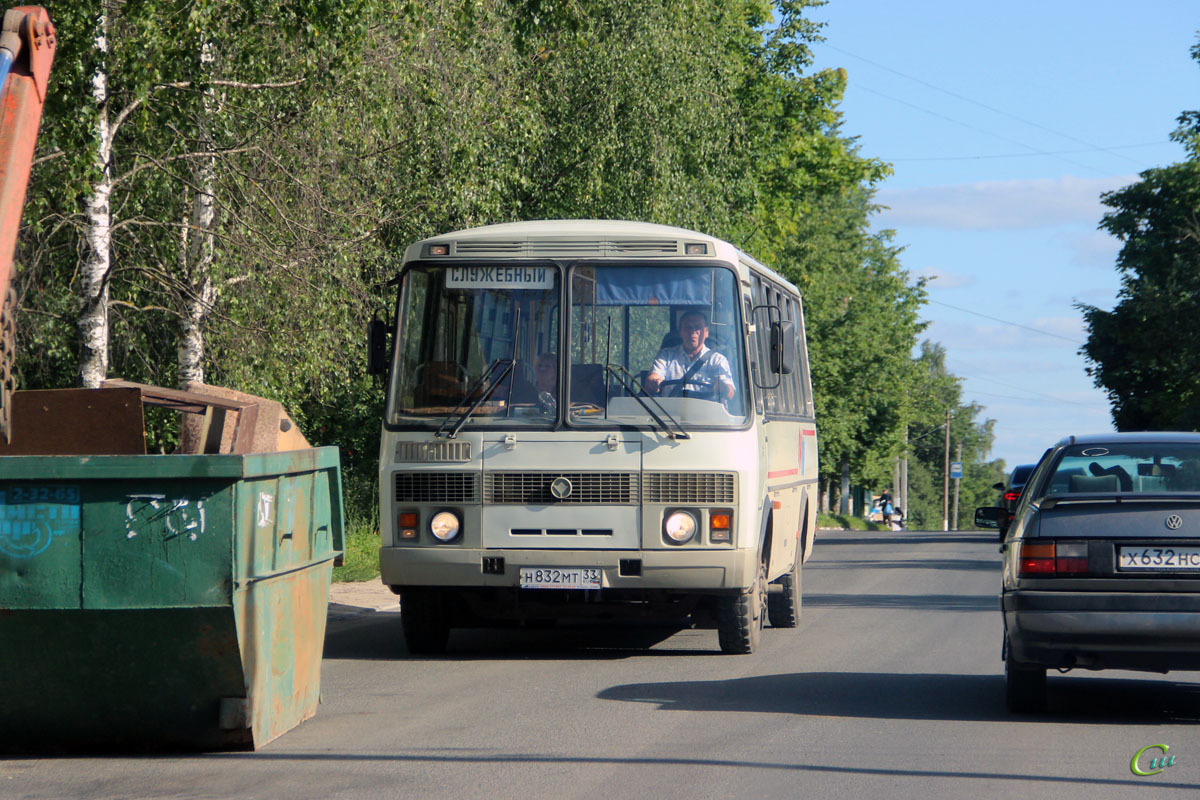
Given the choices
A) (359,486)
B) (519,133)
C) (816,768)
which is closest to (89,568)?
(816,768)

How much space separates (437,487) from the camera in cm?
1112

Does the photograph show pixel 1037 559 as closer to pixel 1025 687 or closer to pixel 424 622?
pixel 1025 687

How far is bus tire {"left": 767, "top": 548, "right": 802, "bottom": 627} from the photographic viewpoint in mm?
14109

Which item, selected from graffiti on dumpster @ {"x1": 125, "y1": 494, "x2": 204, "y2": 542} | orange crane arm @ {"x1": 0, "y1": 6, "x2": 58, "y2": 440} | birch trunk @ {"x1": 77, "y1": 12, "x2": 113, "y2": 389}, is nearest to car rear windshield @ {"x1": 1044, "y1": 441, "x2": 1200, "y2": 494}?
graffiti on dumpster @ {"x1": 125, "y1": 494, "x2": 204, "y2": 542}

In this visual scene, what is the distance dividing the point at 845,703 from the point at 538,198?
1950cm

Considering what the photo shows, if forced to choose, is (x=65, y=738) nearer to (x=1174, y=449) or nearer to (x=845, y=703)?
(x=845, y=703)

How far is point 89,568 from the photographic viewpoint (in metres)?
6.92

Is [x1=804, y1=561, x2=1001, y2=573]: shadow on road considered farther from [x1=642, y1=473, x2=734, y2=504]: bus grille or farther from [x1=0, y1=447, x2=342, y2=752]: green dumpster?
[x1=0, y1=447, x2=342, y2=752]: green dumpster

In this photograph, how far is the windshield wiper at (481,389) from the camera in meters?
11.1

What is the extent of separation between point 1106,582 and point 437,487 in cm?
480

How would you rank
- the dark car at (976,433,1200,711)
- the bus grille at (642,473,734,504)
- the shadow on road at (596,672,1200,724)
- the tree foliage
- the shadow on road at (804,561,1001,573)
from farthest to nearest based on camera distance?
the tree foliage < the shadow on road at (804,561,1001,573) < the bus grille at (642,473,734,504) < the shadow on road at (596,672,1200,724) < the dark car at (976,433,1200,711)

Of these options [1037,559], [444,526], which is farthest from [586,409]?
[1037,559]

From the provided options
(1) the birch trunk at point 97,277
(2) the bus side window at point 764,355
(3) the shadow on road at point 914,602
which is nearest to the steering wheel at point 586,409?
(2) the bus side window at point 764,355

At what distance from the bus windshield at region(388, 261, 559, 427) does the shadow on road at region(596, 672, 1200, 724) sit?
2309 mm
